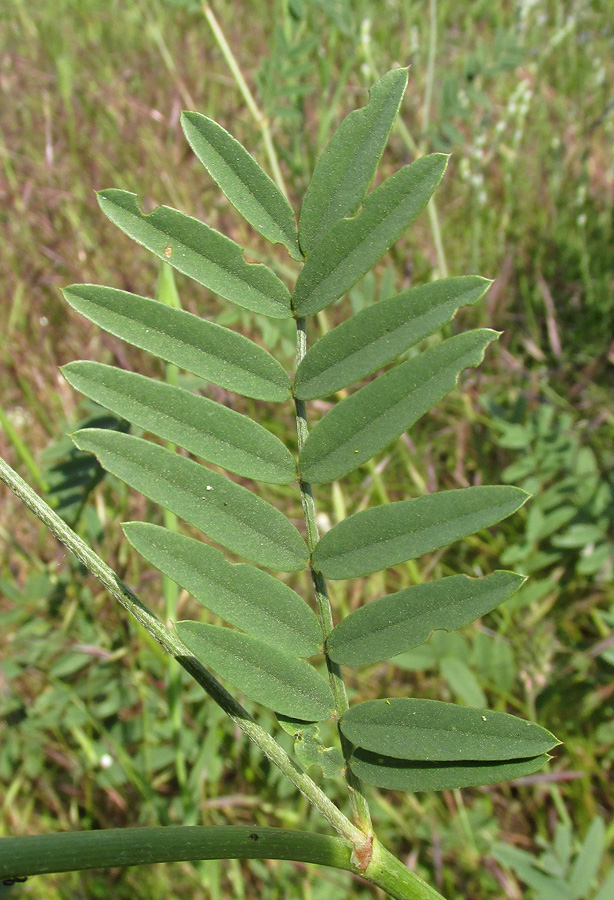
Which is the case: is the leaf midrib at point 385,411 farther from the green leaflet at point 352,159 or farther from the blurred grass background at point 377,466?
the blurred grass background at point 377,466

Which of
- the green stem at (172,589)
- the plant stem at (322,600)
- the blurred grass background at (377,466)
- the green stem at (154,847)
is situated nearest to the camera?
the green stem at (154,847)

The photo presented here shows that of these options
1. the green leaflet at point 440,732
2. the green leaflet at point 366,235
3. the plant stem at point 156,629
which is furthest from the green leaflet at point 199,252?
the green leaflet at point 440,732

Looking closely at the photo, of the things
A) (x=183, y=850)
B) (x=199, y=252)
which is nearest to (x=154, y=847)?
(x=183, y=850)

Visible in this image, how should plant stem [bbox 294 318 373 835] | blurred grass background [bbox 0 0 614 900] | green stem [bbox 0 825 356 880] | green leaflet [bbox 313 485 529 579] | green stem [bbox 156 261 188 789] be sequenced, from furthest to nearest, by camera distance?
blurred grass background [bbox 0 0 614 900] < green stem [bbox 156 261 188 789] < plant stem [bbox 294 318 373 835] < green leaflet [bbox 313 485 529 579] < green stem [bbox 0 825 356 880]

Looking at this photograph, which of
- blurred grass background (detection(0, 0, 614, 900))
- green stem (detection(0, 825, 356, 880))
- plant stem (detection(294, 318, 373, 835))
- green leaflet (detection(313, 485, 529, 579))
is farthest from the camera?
blurred grass background (detection(0, 0, 614, 900))

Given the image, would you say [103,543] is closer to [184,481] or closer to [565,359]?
[184,481]

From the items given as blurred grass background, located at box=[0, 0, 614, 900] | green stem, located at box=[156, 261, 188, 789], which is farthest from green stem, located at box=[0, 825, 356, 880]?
blurred grass background, located at box=[0, 0, 614, 900]

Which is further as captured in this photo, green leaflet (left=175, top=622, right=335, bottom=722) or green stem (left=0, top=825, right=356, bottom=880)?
green leaflet (left=175, top=622, right=335, bottom=722)

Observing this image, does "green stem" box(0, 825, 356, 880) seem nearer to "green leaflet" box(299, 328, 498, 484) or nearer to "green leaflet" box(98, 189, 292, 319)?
"green leaflet" box(299, 328, 498, 484)
